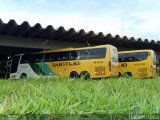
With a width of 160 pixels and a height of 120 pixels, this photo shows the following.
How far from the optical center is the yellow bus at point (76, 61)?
30.0 metres

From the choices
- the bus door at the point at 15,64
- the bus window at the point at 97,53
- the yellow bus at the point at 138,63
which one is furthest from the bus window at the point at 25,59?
the yellow bus at the point at 138,63

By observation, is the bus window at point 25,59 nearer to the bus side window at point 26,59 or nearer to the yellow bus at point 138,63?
the bus side window at point 26,59

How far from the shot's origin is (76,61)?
30.8 meters

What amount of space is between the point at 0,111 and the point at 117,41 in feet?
109

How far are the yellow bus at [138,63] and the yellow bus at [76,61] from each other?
2.29 m

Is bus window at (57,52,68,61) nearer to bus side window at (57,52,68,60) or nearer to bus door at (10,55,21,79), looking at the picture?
bus side window at (57,52,68,60)

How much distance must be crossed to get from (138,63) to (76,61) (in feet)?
20.4

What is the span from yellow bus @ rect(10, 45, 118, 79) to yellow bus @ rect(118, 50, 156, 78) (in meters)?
2.29

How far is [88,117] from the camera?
260 centimetres

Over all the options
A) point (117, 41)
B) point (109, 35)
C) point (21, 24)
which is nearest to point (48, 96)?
point (21, 24)

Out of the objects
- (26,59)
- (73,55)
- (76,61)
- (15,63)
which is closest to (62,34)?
(73,55)

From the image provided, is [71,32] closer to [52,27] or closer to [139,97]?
[52,27]

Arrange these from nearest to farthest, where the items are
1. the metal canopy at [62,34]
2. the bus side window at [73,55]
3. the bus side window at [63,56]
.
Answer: the metal canopy at [62,34] → the bus side window at [73,55] → the bus side window at [63,56]

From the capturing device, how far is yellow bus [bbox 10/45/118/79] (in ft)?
98.5
